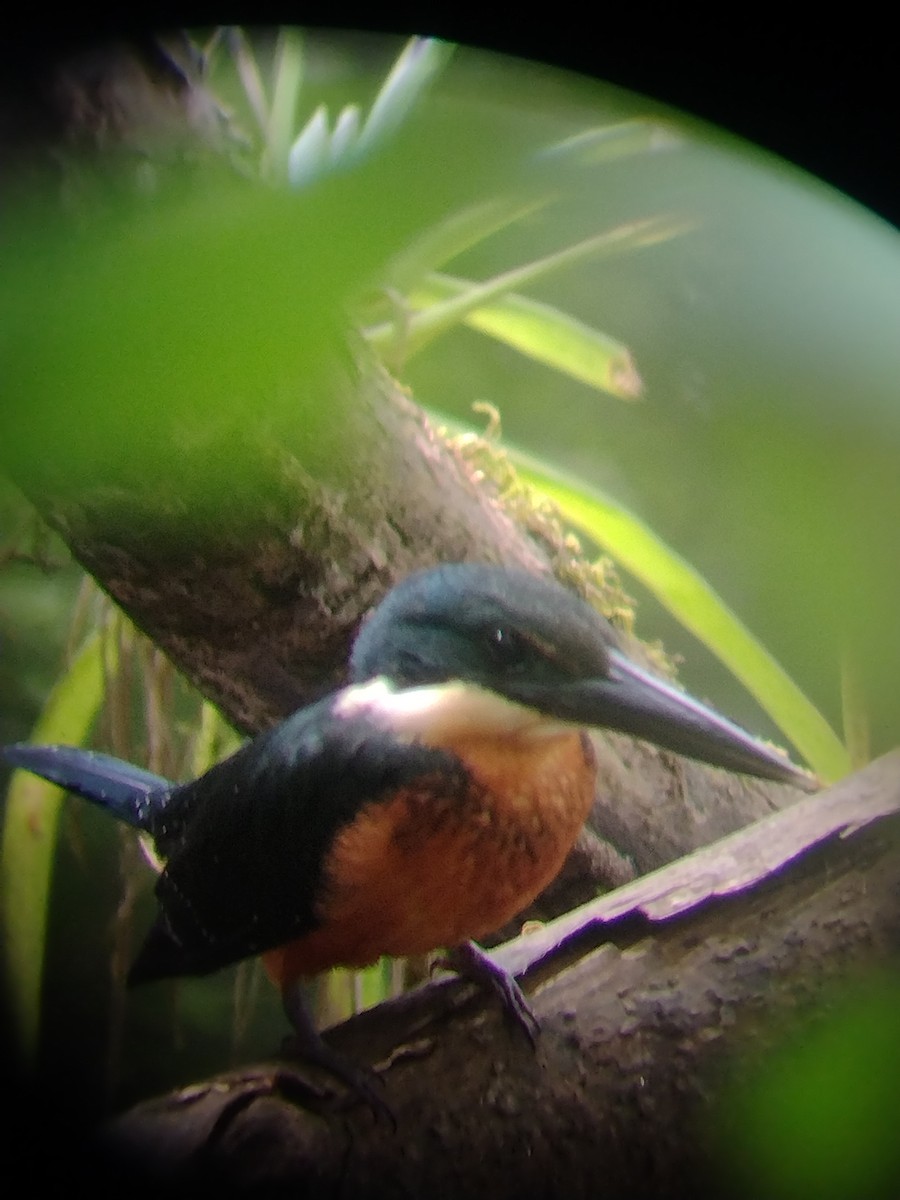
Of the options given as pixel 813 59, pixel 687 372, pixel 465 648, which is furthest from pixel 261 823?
pixel 813 59

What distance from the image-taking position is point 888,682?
82 centimetres

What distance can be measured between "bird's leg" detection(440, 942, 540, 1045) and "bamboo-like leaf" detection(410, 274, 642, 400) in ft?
1.70

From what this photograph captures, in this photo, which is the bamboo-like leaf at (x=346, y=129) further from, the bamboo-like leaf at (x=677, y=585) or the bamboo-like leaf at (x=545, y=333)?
the bamboo-like leaf at (x=677, y=585)

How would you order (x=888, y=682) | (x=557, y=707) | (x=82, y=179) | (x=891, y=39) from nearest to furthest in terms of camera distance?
(x=82, y=179) → (x=557, y=707) → (x=888, y=682) → (x=891, y=39)

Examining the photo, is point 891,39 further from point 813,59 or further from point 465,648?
point 465,648

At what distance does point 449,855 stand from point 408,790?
0.06 m

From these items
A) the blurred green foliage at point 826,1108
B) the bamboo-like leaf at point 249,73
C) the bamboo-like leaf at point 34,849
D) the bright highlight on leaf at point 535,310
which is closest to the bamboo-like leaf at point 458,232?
the bright highlight on leaf at point 535,310

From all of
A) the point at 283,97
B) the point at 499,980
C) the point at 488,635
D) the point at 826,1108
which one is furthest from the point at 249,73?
the point at 826,1108

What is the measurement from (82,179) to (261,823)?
0.47m

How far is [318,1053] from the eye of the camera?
26.2 inches

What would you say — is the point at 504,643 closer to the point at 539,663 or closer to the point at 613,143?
the point at 539,663

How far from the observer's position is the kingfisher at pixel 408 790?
2.19 feet

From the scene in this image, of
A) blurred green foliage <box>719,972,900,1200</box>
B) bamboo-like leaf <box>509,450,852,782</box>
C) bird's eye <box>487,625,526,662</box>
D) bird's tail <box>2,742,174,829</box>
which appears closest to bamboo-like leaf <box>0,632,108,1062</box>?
bird's tail <box>2,742,174,829</box>

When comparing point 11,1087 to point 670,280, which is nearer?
point 11,1087
